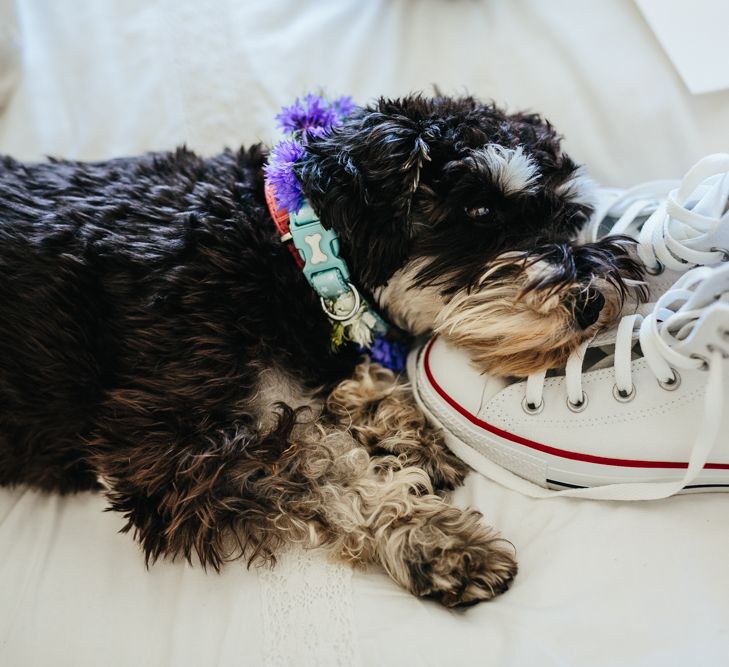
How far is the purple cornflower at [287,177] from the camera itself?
1704 millimetres

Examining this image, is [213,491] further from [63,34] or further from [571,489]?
[63,34]

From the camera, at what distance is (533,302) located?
1.60m

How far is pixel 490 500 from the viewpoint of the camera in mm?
1775

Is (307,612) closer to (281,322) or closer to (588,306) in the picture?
(281,322)

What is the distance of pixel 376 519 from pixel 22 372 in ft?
3.30

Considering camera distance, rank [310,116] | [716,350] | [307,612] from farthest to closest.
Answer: [310,116], [307,612], [716,350]

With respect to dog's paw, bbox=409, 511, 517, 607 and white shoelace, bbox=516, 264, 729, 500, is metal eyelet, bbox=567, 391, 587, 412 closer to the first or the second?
white shoelace, bbox=516, 264, 729, 500

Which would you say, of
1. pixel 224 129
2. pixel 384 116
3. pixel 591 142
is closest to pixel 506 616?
pixel 384 116

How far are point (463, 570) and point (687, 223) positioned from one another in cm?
101

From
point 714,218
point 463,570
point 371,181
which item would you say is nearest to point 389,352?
point 371,181

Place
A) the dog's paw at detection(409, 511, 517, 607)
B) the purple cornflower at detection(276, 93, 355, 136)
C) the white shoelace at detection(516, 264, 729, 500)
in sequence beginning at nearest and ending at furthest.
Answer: the white shoelace at detection(516, 264, 729, 500) → the dog's paw at detection(409, 511, 517, 607) → the purple cornflower at detection(276, 93, 355, 136)

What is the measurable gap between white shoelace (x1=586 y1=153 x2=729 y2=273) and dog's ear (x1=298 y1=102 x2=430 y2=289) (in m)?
0.65

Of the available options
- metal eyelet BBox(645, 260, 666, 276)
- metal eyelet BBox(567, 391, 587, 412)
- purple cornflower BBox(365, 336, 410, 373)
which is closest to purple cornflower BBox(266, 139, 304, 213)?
purple cornflower BBox(365, 336, 410, 373)

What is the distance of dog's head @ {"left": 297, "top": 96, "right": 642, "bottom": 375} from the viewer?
162cm
